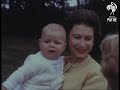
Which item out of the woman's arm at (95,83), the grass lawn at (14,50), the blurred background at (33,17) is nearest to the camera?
the woman's arm at (95,83)

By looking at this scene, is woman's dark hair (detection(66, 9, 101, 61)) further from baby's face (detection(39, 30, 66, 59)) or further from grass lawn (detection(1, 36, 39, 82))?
grass lawn (detection(1, 36, 39, 82))

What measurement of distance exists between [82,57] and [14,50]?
2.76ft

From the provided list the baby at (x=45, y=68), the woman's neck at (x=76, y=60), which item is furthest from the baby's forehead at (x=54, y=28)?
the woman's neck at (x=76, y=60)

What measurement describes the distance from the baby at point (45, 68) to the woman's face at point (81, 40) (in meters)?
0.04

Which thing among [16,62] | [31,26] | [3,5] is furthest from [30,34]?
[16,62]

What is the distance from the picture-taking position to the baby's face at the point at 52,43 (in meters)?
1.31

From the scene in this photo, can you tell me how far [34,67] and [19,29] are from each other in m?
0.56

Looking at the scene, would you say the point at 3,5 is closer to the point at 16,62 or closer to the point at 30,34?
A: the point at 30,34

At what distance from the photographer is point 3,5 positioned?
1.77 metres

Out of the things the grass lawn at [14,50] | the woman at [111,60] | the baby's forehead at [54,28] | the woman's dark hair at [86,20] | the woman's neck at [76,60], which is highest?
the woman's dark hair at [86,20]

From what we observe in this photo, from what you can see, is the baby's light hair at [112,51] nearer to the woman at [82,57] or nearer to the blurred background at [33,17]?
the woman at [82,57]

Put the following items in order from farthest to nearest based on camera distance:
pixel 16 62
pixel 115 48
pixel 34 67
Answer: pixel 16 62
pixel 34 67
pixel 115 48

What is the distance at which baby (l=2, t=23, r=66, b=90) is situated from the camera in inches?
50.6

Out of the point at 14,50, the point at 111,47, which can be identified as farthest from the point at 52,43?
the point at 14,50
